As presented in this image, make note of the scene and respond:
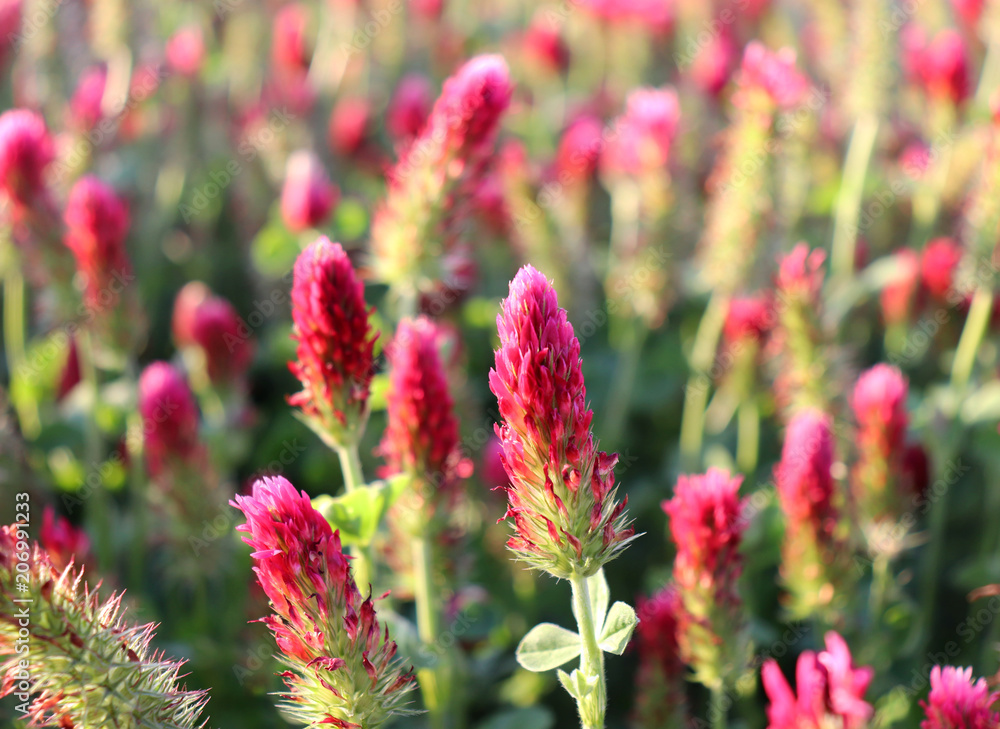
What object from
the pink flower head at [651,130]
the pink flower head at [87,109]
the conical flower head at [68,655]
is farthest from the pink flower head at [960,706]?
the pink flower head at [87,109]

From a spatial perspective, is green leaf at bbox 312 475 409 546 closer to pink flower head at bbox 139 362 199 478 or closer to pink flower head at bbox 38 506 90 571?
pink flower head at bbox 38 506 90 571

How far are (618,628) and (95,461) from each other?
224 centimetres

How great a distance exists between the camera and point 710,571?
188 centimetres

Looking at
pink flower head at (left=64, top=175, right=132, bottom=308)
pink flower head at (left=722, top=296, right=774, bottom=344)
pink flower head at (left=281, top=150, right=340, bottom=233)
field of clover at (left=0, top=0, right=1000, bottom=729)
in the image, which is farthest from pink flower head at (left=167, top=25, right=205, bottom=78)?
pink flower head at (left=722, top=296, right=774, bottom=344)

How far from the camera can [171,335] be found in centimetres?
441

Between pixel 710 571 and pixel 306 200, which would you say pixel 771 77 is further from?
pixel 710 571

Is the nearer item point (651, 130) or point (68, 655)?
point (68, 655)

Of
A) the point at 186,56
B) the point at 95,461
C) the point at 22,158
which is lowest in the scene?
the point at 95,461

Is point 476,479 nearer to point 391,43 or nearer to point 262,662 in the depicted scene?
point 262,662

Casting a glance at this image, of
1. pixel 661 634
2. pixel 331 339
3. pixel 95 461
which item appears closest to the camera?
pixel 331 339

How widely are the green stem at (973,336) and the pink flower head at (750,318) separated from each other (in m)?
0.63

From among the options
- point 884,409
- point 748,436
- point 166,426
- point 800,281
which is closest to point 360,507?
point 166,426

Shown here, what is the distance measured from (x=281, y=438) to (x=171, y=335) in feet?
3.45

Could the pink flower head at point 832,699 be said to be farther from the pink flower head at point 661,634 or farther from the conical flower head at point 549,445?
the pink flower head at point 661,634
